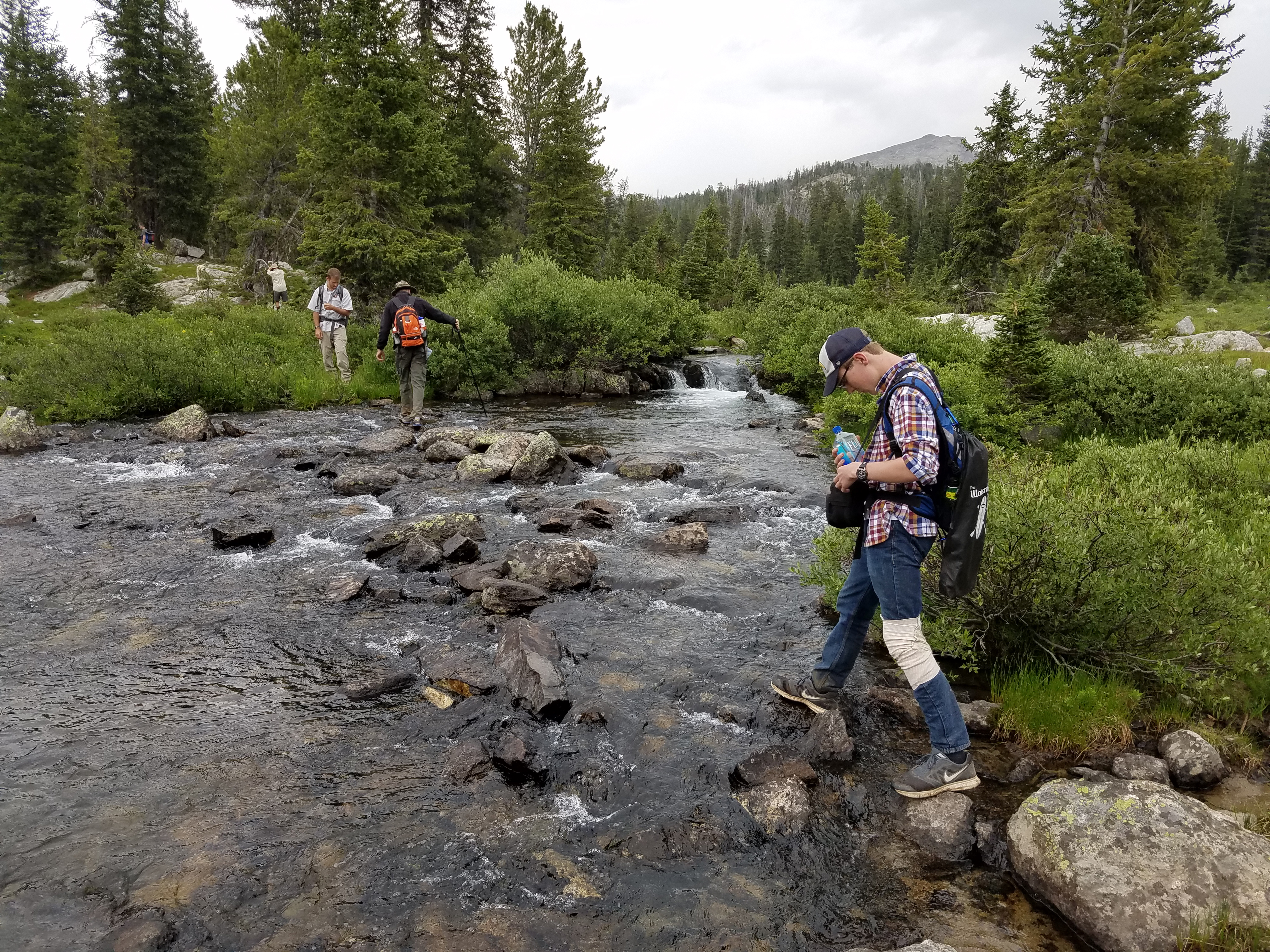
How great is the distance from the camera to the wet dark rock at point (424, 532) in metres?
10.0

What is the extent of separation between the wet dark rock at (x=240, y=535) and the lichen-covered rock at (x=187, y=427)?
756 cm

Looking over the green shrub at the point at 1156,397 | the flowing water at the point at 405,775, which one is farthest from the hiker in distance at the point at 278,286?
the green shrub at the point at 1156,397

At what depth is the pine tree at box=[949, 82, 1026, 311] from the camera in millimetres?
43781

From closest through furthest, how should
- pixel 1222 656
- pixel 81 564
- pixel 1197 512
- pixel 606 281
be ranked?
1. pixel 1222 656
2. pixel 1197 512
3. pixel 81 564
4. pixel 606 281

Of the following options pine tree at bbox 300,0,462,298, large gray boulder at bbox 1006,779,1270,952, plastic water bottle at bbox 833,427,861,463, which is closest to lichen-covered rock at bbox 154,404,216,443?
pine tree at bbox 300,0,462,298

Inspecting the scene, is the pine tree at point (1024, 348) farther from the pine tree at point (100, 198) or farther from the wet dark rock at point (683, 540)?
the pine tree at point (100, 198)

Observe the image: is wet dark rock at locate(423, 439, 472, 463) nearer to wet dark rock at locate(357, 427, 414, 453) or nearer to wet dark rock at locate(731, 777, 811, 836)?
wet dark rock at locate(357, 427, 414, 453)

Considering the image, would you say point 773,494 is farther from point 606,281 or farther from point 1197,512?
point 606,281

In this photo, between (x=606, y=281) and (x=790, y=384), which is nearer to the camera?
(x=790, y=384)

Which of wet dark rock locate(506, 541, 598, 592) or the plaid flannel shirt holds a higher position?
the plaid flannel shirt

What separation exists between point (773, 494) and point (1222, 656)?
7932 mm

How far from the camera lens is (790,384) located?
27.2 metres

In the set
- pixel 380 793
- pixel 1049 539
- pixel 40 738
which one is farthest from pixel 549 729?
pixel 1049 539

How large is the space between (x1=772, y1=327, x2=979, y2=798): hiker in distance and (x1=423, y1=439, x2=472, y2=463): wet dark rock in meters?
11.7
